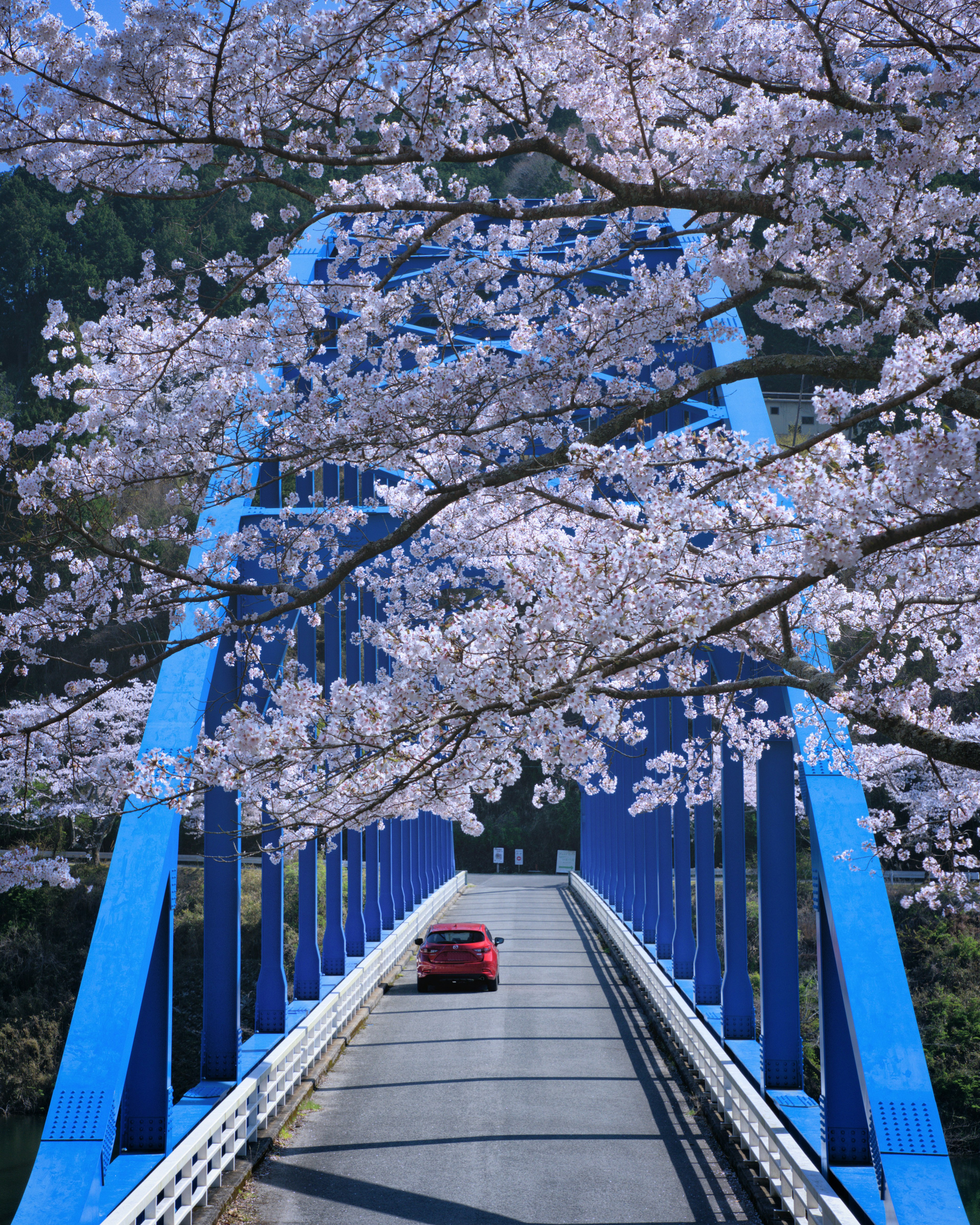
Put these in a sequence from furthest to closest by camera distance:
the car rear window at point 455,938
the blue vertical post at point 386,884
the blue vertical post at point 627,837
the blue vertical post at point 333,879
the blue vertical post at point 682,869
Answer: the blue vertical post at point 627,837, the blue vertical post at point 386,884, the car rear window at point 455,938, the blue vertical post at point 682,869, the blue vertical post at point 333,879

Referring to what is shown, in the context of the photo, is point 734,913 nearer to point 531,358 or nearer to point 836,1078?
point 836,1078

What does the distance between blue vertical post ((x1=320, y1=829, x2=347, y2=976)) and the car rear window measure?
110 inches

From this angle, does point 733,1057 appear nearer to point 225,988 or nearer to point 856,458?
point 225,988

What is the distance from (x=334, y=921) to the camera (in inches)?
536

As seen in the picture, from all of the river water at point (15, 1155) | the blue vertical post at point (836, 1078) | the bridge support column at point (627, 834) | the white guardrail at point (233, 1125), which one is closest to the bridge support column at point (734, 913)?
the blue vertical post at point (836, 1078)

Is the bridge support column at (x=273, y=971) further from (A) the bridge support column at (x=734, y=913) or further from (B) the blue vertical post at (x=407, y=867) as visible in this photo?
(B) the blue vertical post at (x=407, y=867)

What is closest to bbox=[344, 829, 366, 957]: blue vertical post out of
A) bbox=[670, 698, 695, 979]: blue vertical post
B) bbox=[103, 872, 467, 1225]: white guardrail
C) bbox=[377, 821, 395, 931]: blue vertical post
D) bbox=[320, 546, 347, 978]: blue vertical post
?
bbox=[320, 546, 347, 978]: blue vertical post

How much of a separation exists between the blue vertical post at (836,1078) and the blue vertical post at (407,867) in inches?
686

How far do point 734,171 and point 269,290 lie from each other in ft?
8.79

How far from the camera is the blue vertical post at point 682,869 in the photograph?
46.3ft

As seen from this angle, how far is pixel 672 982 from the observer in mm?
13836

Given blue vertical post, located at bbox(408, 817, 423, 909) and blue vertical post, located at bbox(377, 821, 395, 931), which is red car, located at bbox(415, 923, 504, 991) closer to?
blue vertical post, located at bbox(377, 821, 395, 931)

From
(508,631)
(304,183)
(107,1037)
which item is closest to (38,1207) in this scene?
(107,1037)

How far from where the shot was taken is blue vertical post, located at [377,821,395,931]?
20.0m
